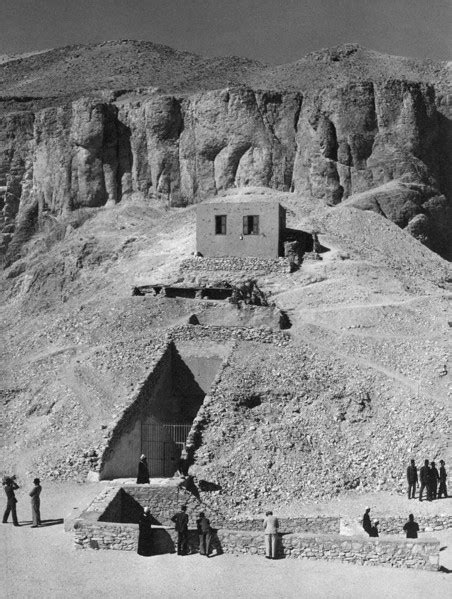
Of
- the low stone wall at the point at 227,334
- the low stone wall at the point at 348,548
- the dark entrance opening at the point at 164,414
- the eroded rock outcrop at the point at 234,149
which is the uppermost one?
the eroded rock outcrop at the point at 234,149

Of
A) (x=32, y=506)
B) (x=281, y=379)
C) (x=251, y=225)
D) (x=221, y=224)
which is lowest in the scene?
(x=32, y=506)

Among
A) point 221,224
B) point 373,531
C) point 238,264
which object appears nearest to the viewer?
point 373,531

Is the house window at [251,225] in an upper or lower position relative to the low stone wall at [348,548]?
upper

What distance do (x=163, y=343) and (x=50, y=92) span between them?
49579mm

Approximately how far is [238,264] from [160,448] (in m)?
15.8

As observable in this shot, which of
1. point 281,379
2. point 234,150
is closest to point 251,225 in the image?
point 281,379

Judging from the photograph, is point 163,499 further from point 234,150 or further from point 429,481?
point 234,150

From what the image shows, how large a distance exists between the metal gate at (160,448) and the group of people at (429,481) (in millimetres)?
7054

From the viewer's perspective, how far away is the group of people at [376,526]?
19.6 meters

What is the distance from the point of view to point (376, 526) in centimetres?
2053

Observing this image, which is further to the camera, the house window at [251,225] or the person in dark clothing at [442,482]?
the house window at [251,225]

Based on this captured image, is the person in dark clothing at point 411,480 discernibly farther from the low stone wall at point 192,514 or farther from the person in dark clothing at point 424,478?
the low stone wall at point 192,514

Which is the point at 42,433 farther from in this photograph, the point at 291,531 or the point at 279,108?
the point at 279,108

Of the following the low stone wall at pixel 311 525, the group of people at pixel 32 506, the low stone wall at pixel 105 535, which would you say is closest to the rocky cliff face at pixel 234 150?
the low stone wall at pixel 311 525
